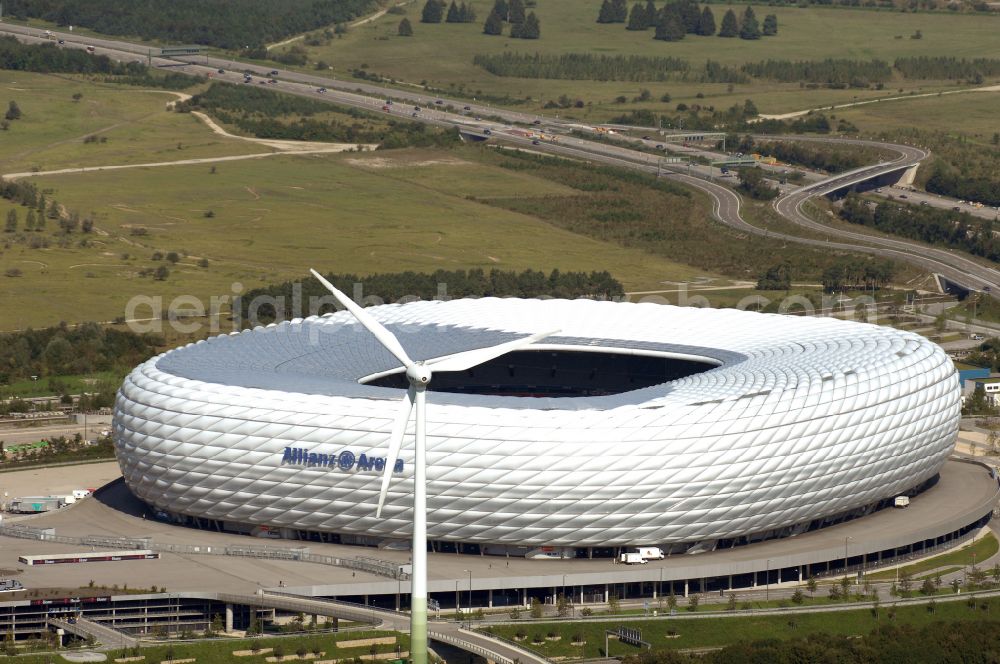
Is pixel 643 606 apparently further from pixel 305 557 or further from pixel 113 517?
pixel 113 517

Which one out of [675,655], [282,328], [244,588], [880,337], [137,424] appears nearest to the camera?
[675,655]

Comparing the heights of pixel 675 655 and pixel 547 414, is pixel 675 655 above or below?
below

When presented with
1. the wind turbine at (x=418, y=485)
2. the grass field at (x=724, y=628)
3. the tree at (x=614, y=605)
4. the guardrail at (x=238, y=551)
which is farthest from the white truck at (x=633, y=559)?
the wind turbine at (x=418, y=485)

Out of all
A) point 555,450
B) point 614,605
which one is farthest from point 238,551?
point 614,605

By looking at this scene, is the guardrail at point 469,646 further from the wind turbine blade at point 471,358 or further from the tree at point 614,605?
the wind turbine blade at point 471,358

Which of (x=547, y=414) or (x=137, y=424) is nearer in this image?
(x=547, y=414)

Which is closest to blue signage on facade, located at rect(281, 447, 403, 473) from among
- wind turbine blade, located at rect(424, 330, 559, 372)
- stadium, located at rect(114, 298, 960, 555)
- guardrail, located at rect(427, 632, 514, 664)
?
stadium, located at rect(114, 298, 960, 555)

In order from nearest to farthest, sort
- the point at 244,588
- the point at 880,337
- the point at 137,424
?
the point at 244,588 → the point at 137,424 → the point at 880,337

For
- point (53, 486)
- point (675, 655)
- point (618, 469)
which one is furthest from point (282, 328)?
point (675, 655)
